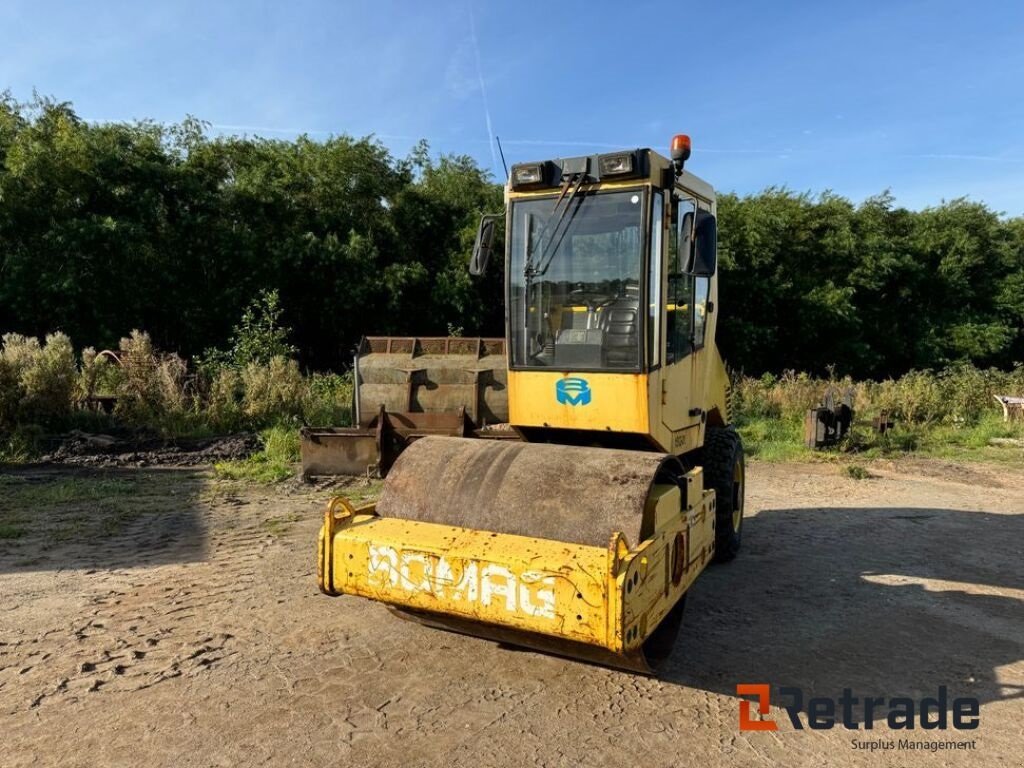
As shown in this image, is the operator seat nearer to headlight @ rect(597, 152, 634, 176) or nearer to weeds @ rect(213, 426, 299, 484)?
headlight @ rect(597, 152, 634, 176)

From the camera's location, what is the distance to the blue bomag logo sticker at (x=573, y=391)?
4508 mm

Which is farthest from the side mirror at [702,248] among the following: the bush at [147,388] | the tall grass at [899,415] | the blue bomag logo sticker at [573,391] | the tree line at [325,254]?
the tree line at [325,254]

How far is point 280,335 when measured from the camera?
45.4 feet

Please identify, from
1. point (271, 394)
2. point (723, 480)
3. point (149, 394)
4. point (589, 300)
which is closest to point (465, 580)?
point (589, 300)

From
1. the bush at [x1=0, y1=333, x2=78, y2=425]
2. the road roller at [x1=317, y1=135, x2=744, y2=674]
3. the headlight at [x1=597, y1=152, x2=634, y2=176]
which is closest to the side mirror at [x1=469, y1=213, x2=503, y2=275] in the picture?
the road roller at [x1=317, y1=135, x2=744, y2=674]

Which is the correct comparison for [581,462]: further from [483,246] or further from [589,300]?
[483,246]

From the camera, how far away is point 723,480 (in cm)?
567

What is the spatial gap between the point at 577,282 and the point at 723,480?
213 cm

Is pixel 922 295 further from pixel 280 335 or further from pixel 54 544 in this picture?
pixel 54 544

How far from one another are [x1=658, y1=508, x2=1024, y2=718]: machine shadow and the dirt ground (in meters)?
0.02

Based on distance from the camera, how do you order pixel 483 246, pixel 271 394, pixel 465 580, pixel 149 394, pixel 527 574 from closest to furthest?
pixel 527 574, pixel 465 580, pixel 483 246, pixel 149 394, pixel 271 394

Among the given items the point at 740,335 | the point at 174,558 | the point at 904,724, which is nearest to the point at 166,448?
the point at 174,558

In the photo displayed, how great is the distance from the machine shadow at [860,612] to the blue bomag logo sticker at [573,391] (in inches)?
62.0

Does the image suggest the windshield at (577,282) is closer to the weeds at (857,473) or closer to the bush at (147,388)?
the weeds at (857,473)
